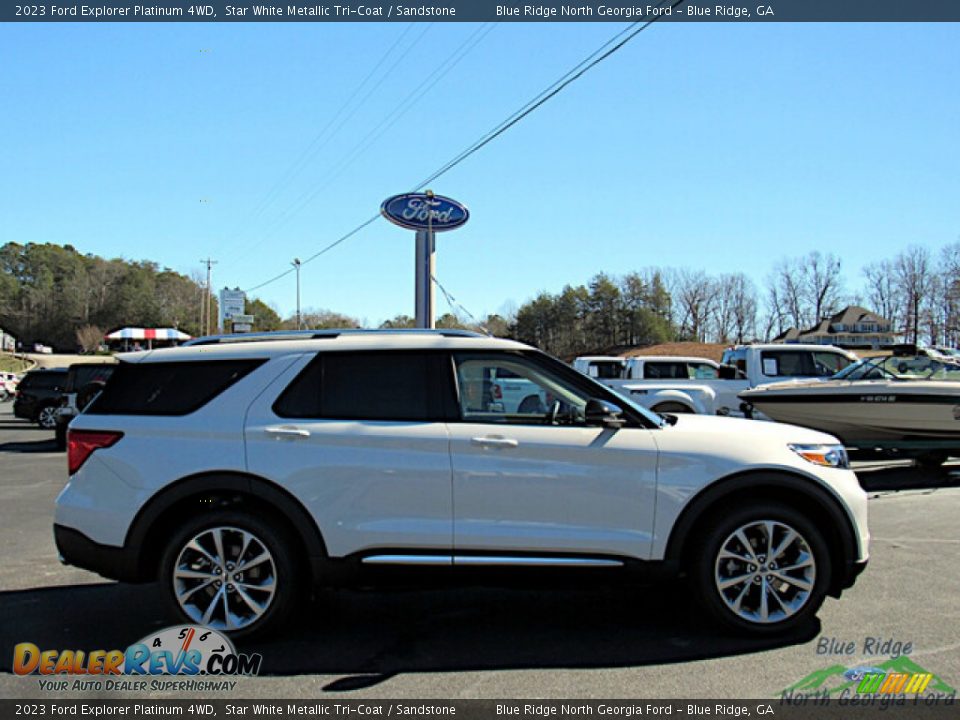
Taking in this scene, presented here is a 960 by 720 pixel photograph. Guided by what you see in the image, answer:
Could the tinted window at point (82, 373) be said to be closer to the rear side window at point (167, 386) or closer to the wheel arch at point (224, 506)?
the rear side window at point (167, 386)

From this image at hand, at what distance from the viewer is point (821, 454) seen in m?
4.69

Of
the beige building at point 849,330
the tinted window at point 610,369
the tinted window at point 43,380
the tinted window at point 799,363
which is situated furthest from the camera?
the beige building at point 849,330

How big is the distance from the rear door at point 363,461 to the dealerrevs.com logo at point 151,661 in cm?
82

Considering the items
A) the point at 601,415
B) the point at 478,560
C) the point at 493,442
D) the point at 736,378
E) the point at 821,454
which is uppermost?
the point at 736,378

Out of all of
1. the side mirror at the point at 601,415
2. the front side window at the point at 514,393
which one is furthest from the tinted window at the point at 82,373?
the side mirror at the point at 601,415

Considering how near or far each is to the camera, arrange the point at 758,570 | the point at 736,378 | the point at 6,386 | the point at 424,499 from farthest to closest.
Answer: the point at 6,386 → the point at 736,378 → the point at 758,570 → the point at 424,499

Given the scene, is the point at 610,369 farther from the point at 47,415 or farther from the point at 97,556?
the point at 47,415

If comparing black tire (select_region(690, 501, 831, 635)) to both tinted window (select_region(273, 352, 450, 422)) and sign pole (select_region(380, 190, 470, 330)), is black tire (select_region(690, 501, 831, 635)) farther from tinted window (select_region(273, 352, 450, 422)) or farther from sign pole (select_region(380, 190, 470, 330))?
sign pole (select_region(380, 190, 470, 330))

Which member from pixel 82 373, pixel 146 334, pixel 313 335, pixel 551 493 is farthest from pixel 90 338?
pixel 551 493

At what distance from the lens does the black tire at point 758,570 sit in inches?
176

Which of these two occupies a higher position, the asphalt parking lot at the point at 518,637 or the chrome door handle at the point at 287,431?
the chrome door handle at the point at 287,431

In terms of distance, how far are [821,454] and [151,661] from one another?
4115 mm

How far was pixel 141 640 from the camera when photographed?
454 cm

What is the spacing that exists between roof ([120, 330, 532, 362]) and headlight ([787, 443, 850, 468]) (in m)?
1.76
